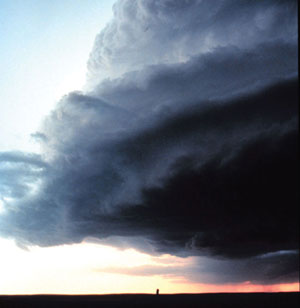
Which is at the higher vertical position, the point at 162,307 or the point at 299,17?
the point at 299,17

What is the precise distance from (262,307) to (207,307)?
610 cm

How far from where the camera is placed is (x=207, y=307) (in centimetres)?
3130

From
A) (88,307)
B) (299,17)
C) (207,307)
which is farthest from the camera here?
(88,307)

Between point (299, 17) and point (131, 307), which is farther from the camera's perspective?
point (131, 307)

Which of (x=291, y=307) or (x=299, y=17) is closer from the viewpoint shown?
(x=299, y=17)

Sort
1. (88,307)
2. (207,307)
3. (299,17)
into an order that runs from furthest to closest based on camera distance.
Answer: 1. (88,307)
2. (207,307)
3. (299,17)

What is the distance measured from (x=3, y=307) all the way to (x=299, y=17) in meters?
36.2

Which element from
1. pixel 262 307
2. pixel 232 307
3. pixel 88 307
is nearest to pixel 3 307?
pixel 88 307

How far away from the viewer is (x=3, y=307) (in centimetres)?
3192

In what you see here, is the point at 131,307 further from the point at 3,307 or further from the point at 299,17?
the point at 299,17

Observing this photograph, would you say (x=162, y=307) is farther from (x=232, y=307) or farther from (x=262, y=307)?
(x=262, y=307)

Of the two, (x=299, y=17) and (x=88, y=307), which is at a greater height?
(x=299, y=17)

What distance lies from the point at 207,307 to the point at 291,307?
29.2ft

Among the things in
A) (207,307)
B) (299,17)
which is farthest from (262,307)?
(299,17)
